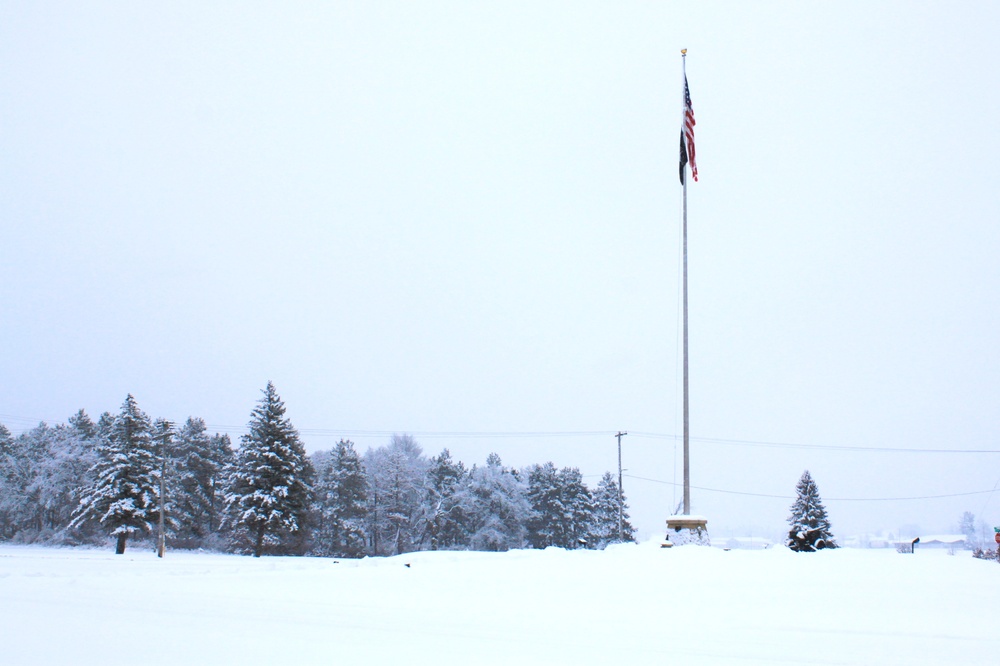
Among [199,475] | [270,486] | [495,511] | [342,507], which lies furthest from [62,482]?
[495,511]

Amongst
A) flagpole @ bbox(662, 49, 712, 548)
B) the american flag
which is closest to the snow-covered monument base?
flagpole @ bbox(662, 49, 712, 548)

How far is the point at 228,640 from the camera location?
21.8ft

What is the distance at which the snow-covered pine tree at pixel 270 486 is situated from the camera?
4806 centimetres

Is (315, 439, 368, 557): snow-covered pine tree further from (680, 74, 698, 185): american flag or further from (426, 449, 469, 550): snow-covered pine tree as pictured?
(680, 74, 698, 185): american flag

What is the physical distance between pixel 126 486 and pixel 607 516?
157 ft

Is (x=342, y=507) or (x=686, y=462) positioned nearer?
(x=686, y=462)

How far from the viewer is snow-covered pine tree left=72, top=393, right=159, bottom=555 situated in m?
51.2

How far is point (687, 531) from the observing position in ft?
48.3

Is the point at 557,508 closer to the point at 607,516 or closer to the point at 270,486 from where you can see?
the point at 607,516

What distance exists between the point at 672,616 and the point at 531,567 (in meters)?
4.45

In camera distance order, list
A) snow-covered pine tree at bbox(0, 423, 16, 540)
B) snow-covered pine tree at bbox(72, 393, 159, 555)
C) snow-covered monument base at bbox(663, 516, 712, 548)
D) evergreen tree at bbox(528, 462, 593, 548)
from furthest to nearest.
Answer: evergreen tree at bbox(528, 462, 593, 548) → snow-covered pine tree at bbox(0, 423, 16, 540) → snow-covered pine tree at bbox(72, 393, 159, 555) → snow-covered monument base at bbox(663, 516, 712, 548)

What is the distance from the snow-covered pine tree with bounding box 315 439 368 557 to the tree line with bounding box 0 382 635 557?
0.12 meters

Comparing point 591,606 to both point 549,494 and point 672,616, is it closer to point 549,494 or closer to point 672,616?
point 672,616

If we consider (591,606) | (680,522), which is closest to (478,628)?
(591,606)
